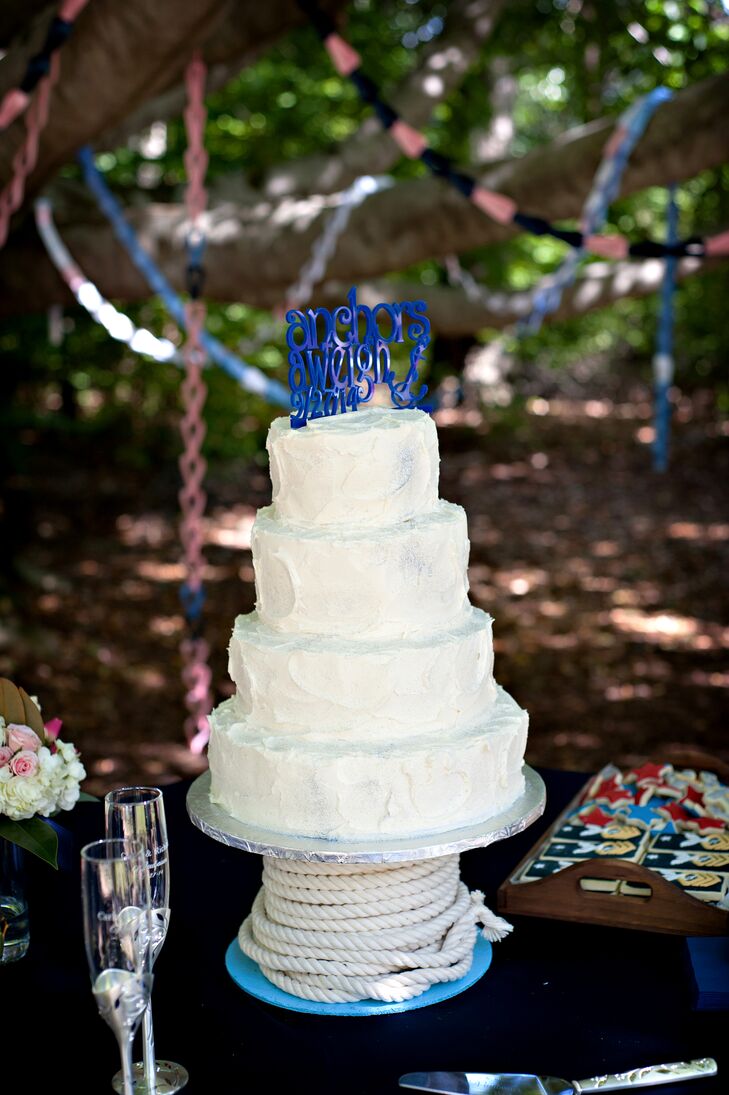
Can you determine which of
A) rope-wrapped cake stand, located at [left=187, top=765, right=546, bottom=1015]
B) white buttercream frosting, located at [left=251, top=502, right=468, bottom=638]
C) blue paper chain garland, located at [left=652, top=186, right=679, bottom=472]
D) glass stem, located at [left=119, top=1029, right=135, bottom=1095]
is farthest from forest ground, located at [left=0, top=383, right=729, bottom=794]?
glass stem, located at [left=119, top=1029, right=135, bottom=1095]

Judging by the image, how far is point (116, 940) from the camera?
80.0 inches

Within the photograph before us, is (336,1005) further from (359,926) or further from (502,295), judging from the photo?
(502,295)

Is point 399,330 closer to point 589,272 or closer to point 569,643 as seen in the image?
point 589,272

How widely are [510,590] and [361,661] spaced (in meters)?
6.92

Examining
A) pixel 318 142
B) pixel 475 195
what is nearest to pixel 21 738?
pixel 475 195

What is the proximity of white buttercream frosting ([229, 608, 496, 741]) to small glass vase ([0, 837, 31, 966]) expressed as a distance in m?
0.59

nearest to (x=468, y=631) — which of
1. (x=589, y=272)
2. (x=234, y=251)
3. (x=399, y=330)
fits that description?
(x=399, y=330)

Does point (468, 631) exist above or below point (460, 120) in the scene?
below

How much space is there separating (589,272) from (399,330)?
16.9 ft

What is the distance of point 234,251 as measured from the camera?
19.1 ft

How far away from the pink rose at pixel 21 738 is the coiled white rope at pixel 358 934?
0.54 m

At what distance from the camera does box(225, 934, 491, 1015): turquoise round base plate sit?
256cm

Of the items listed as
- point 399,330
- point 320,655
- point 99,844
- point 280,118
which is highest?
point 280,118

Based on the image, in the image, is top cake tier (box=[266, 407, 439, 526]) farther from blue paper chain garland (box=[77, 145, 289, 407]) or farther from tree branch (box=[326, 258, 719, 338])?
tree branch (box=[326, 258, 719, 338])
